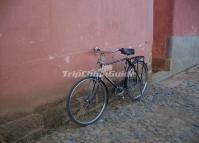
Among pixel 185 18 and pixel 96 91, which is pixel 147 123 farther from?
pixel 185 18

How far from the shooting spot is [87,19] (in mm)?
4676

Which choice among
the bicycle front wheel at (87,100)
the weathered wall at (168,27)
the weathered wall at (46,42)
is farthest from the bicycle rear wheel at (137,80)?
the weathered wall at (168,27)

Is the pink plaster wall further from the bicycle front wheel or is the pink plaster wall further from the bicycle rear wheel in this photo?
the bicycle front wheel

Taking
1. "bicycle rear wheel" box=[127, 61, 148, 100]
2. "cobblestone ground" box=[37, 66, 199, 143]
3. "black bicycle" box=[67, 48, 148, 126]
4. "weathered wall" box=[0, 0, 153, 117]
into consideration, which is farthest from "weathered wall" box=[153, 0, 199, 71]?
"weathered wall" box=[0, 0, 153, 117]

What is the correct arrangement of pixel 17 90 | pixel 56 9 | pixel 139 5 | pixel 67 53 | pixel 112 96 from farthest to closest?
pixel 139 5
pixel 112 96
pixel 67 53
pixel 56 9
pixel 17 90

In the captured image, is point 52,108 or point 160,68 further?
point 160,68

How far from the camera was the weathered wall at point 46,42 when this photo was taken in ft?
12.0

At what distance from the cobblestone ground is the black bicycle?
18cm

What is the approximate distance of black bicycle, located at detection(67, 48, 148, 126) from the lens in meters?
4.57

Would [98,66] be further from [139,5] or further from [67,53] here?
[139,5]

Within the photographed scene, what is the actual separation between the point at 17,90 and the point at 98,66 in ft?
4.90

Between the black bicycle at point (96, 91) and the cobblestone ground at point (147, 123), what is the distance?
18 centimetres

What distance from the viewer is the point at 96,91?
4781 millimetres

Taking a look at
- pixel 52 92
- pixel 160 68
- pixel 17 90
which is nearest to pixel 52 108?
pixel 52 92
